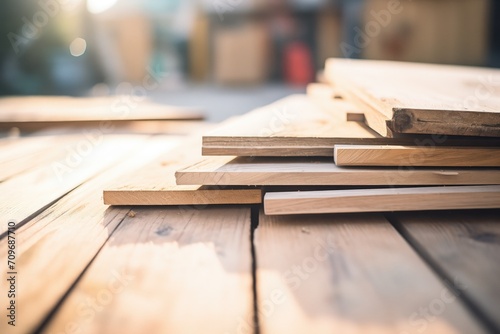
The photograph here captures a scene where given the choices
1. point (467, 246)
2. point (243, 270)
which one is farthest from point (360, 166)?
point (243, 270)

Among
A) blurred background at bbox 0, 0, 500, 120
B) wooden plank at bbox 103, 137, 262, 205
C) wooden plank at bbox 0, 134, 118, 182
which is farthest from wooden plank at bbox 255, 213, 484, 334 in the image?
blurred background at bbox 0, 0, 500, 120

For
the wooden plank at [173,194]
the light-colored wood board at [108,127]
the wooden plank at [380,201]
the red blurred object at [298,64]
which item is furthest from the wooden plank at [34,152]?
the red blurred object at [298,64]

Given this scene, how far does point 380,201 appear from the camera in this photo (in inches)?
38.4

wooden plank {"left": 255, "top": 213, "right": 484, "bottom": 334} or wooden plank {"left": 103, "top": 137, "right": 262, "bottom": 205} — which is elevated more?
wooden plank {"left": 103, "top": 137, "right": 262, "bottom": 205}

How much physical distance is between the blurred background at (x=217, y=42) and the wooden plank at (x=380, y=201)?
2246 millimetres

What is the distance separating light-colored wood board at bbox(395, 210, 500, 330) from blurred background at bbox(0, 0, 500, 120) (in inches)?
90.4

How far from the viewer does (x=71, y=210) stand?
1115mm

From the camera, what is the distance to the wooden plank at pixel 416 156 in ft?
3.32

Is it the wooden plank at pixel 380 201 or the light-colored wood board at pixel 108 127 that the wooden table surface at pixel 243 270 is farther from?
the light-colored wood board at pixel 108 127

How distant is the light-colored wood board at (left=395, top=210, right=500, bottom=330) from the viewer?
698 mm

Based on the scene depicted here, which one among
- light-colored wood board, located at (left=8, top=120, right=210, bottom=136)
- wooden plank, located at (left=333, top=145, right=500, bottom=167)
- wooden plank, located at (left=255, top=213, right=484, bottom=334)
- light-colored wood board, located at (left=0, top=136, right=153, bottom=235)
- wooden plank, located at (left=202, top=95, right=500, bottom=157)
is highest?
wooden plank, located at (left=202, top=95, right=500, bottom=157)


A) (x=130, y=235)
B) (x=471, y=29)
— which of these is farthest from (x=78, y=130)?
(x=471, y=29)

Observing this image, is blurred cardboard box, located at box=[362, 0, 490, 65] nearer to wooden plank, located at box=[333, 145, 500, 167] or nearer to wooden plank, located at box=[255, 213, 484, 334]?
wooden plank, located at box=[333, 145, 500, 167]

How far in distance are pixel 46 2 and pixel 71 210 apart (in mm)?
4972
